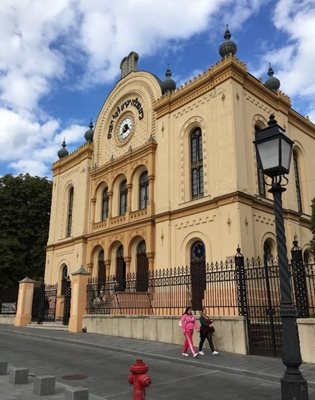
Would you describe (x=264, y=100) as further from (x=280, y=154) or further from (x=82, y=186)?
(x=280, y=154)

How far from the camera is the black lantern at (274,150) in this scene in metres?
5.86

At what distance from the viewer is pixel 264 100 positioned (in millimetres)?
23016

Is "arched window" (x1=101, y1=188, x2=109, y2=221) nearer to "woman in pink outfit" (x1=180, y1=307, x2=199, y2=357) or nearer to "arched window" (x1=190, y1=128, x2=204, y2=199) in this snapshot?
"arched window" (x1=190, y1=128, x2=204, y2=199)

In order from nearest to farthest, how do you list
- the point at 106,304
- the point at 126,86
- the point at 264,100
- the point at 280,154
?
1. the point at 280,154
2. the point at 106,304
3. the point at 264,100
4. the point at 126,86

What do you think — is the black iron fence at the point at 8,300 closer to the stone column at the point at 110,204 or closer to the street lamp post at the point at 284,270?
the stone column at the point at 110,204

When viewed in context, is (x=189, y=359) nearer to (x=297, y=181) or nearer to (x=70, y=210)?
(x=297, y=181)

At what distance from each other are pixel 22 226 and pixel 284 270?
3391 centimetres

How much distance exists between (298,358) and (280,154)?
280cm

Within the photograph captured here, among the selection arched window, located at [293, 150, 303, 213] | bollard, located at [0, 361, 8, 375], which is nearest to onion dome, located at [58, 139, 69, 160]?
arched window, located at [293, 150, 303, 213]

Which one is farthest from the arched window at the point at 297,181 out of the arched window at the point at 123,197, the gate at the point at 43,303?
the gate at the point at 43,303

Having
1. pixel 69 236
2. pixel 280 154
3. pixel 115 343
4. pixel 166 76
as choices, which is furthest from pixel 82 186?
A: pixel 280 154

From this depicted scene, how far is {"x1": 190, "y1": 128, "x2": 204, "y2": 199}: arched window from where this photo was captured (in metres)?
21.9

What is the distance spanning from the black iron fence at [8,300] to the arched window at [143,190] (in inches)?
455

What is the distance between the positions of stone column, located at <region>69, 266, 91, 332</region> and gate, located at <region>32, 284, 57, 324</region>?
16.4 feet
